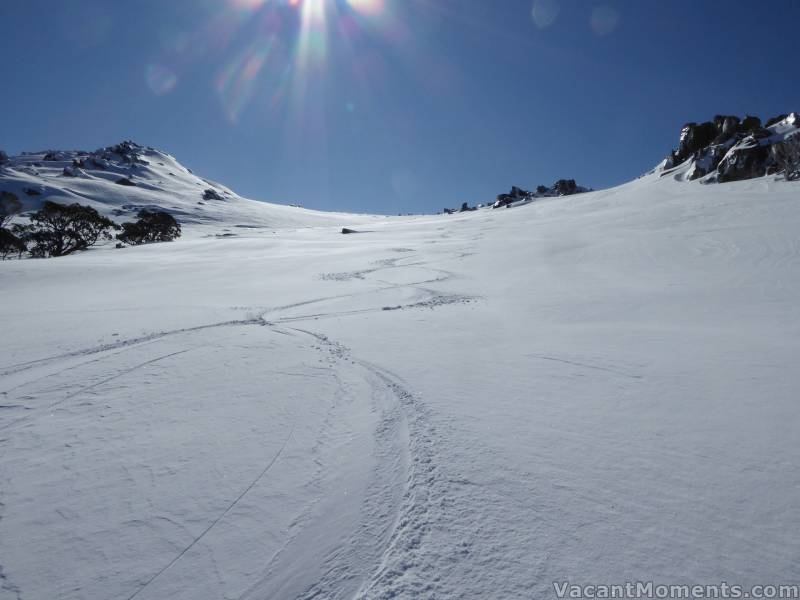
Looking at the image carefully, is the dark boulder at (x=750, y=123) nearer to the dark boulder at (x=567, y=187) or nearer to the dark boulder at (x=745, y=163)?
the dark boulder at (x=745, y=163)

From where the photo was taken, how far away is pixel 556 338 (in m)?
7.20

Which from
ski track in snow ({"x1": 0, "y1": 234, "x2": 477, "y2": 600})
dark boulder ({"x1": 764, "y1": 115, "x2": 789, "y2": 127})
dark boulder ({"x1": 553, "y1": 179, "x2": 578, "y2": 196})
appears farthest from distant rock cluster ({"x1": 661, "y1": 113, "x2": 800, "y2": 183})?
ski track in snow ({"x1": 0, "y1": 234, "x2": 477, "y2": 600})

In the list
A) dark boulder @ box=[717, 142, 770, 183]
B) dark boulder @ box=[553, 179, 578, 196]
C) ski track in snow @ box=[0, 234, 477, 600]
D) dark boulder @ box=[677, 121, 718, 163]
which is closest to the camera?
ski track in snow @ box=[0, 234, 477, 600]

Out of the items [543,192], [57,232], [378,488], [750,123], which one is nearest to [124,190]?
[57,232]

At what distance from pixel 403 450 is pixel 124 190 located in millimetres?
121389

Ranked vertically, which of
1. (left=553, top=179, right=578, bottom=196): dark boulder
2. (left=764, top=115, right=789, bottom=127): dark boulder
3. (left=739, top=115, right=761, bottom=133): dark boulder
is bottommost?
(left=764, top=115, right=789, bottom=127): dark boulder

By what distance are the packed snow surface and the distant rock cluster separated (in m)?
38.9

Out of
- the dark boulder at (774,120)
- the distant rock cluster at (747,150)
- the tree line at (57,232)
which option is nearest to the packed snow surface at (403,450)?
the distant rock cluster at (747,150)

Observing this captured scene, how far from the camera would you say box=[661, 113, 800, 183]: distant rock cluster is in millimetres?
35500

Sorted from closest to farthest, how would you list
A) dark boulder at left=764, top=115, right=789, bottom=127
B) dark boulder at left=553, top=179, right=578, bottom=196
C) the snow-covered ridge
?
dark boulder at left=764, top=115, right=789, bottom=127 < the snow-covered ridge < dark boulder at left=553, top=179, right=578, bottom=196

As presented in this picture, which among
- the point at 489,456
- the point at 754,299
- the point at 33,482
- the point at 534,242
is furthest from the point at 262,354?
the point at 534,242

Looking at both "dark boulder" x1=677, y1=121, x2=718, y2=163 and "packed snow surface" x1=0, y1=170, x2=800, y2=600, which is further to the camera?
"dark boulder" x1=677, y1=121, x2=718, y2=163

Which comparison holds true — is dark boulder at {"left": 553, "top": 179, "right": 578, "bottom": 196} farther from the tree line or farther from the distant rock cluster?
the tree line

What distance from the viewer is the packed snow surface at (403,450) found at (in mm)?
2572
